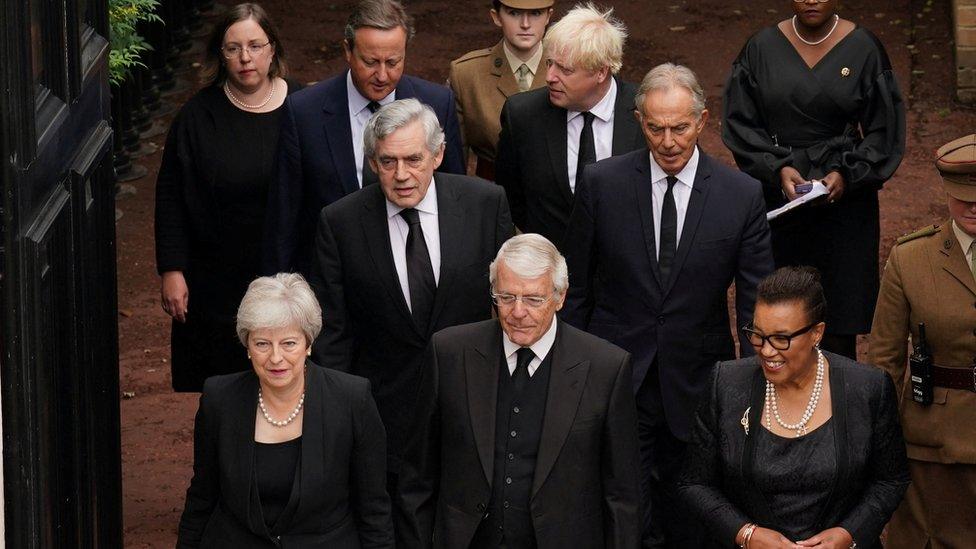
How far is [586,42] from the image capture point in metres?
7.21

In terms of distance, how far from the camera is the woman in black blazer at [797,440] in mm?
5965

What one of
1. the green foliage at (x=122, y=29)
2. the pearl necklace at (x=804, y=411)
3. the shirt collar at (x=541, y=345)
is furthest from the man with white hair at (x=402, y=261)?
the green foliage at (x=122, y=29)

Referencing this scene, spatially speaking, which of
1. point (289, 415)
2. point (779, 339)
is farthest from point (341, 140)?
point (779, 339)

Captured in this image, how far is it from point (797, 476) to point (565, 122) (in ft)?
6.71

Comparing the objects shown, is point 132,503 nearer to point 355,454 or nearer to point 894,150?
point 355,454

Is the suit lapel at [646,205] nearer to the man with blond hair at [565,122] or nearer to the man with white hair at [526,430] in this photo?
the man with blond hair at [565,122]

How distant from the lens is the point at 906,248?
6.70 m

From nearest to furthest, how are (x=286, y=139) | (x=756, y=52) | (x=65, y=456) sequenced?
(x=65, y=456)
(x=286, y=139)
(x=756, y=52)

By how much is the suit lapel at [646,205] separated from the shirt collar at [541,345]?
2.75ft

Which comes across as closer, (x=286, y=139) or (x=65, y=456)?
(x=65, y=456)

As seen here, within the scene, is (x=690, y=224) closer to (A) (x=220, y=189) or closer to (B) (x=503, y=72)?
(B) (x=503, y=72)

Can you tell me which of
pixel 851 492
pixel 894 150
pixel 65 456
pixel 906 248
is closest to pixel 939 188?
pixel 894 150

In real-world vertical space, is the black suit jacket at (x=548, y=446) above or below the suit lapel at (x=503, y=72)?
below

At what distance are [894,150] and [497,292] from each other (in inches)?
99.8
